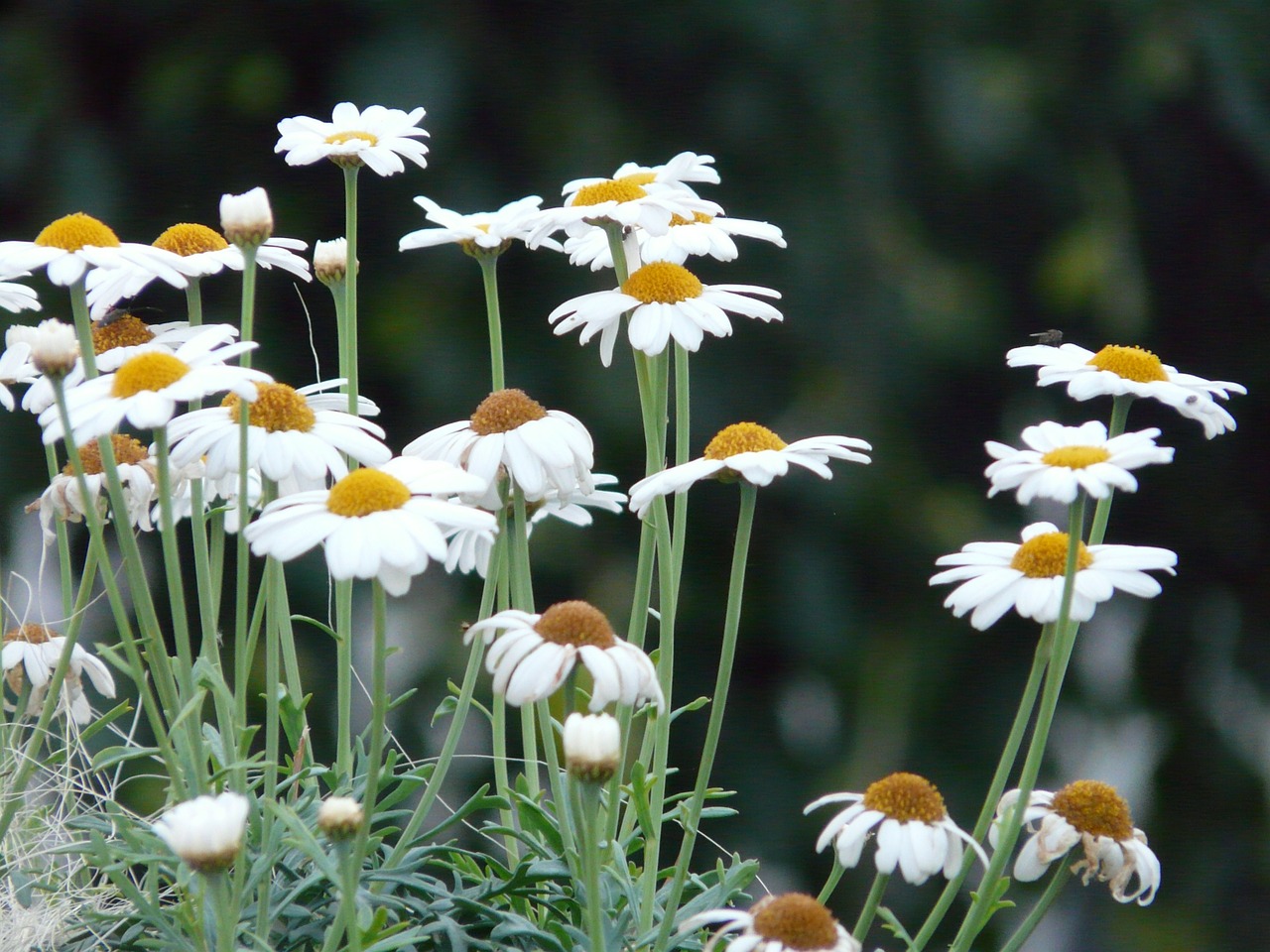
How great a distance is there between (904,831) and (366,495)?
8.7 inches

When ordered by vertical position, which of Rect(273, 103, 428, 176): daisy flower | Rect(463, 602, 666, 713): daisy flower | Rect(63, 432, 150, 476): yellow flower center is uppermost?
Rect(273, 103, 428, 176): daisy flower

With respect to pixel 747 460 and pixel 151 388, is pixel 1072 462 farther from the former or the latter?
pixel 151 388

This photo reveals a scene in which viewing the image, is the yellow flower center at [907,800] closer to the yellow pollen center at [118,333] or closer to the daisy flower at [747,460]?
the daisy flower at [747,460]

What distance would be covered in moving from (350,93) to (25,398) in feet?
1.53

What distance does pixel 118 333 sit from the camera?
22.0 inches

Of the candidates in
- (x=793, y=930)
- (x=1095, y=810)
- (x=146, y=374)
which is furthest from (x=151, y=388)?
(x=1095, y=810)

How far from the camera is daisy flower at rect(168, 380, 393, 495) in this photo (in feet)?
1.51

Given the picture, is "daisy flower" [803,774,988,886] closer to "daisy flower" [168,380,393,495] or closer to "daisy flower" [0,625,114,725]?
"daisy flower" [168,380,393,495]

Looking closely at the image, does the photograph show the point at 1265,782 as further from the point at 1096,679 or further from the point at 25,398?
the point at 25,398

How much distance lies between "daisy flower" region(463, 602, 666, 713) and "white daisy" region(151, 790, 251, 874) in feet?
0.31

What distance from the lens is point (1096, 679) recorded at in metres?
1.03

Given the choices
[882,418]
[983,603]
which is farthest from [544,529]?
[983,603]

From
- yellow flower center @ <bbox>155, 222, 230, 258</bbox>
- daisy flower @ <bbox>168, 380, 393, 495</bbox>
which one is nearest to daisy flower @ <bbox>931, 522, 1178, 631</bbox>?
daisy flower @ <bbox>168, 380, 393, 495</bbox>

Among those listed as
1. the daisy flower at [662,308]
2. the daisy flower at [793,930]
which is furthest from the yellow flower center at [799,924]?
the daisy flower at [662,308]
